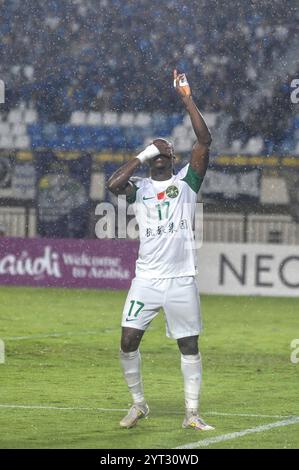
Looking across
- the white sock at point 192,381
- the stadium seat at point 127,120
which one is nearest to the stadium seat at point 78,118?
the stadium seat at point 127,120

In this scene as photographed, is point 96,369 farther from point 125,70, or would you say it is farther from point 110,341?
point 125,70

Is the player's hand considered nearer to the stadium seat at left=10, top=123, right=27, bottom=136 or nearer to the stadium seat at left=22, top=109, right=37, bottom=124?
the stadium seat at left=10, top=123, right=27, bottom=136

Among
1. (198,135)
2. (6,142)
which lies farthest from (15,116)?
(198,135)

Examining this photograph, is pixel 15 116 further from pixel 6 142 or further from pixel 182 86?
pixel 182 86

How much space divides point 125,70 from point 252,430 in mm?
27435

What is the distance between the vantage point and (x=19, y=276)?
2619cm

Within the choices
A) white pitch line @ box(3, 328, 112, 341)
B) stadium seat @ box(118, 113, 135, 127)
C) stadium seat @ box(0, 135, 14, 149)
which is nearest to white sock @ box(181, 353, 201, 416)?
white pitch line @ box(3, 328, 112, 341)

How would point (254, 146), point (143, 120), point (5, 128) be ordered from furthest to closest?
point (5, 128) → point (143, 120) → point (254, 146)

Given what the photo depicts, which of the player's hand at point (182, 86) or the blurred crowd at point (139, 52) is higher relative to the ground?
the blurred crowd at point (139, 52)

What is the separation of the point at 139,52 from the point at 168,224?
89.9 feet

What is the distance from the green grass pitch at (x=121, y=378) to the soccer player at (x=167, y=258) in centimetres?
54

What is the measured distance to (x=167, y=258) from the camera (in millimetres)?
8711

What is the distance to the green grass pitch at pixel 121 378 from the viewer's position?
8271 millimetres

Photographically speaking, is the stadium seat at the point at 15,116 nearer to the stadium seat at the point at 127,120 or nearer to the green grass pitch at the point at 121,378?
the stadium seat at the point at 127,120
